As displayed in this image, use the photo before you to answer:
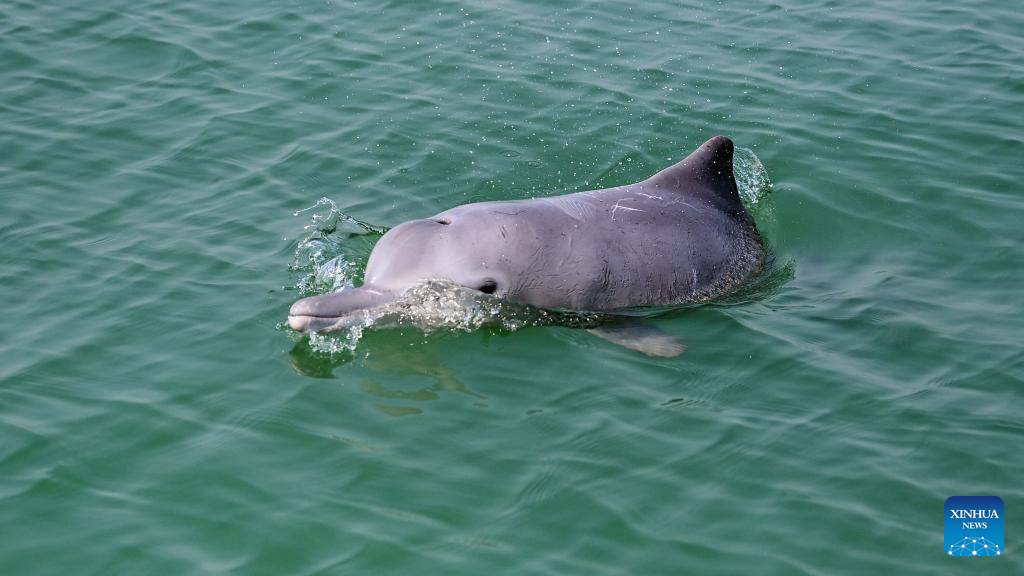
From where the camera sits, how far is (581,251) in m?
9.56

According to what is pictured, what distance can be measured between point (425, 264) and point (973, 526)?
4.25 meters

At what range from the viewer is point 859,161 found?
12695mm

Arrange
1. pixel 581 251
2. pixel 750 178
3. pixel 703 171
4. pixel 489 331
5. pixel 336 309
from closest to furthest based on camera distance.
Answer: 1. pixel 336 309
2. pixel 489 331
3. pixel 581 251
4. pixel 703 171
5. pixel 750 178

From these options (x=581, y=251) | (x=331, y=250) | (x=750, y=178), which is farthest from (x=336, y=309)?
(x=750, y=178)

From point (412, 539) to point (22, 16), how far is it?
1158 cm

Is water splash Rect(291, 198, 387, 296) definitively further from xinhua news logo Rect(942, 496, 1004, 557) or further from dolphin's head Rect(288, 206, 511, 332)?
xinhua news logo Rect(942, 496, 1004, 557)

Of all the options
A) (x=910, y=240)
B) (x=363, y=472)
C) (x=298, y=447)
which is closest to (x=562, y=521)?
(x=363, y=472)

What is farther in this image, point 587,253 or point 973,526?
point 587,253

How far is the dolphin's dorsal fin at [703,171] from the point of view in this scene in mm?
10375

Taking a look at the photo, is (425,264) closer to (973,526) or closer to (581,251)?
(581,251)

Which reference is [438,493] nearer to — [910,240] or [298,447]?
[298,447]

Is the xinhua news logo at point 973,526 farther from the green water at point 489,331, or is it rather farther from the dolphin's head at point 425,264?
the dolphin's head at point 425,264

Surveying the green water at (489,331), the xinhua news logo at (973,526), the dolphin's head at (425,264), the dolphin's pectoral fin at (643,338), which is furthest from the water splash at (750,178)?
the xinhua news logo at (973,526)

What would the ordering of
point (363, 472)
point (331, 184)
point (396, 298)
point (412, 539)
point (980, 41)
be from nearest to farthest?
point (412, 539)
point (363, 472)
point (396, 298)
point (331, 184)
point (980, 41)
